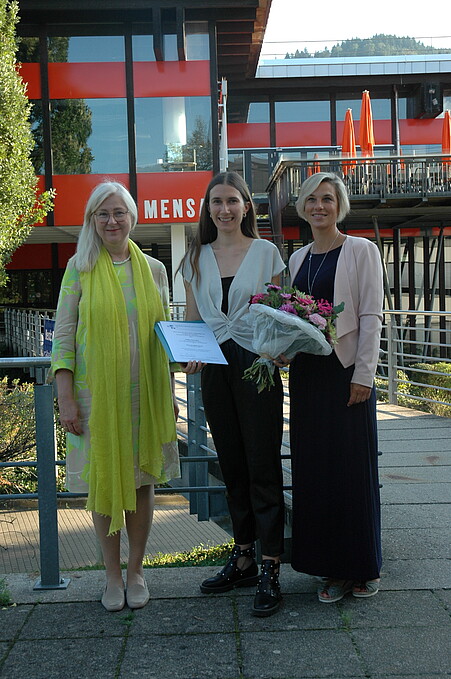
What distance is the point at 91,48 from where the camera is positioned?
64.5 feet

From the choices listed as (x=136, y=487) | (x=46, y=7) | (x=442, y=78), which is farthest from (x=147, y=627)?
(x=442, y=78)

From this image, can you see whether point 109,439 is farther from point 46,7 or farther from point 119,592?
point 46,7

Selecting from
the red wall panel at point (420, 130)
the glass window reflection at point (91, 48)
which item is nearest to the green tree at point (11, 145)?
the glass window reflection at point (91, 48)

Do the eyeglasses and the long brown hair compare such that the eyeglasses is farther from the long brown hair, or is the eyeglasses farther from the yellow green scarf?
the long brown hair

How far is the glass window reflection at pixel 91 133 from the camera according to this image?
19516 millimetres

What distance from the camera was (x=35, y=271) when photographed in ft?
81.6

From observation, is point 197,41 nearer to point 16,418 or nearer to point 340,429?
point 16,418

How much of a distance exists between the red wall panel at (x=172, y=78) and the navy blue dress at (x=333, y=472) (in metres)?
17.3

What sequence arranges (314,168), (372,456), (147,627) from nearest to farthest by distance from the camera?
1. (147,627)
2. (372,456)
3. (314,168)

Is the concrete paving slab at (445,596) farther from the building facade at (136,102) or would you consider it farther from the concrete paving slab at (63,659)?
the building facade at (136,102)

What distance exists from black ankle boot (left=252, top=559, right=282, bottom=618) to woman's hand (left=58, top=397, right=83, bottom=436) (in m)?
0.99

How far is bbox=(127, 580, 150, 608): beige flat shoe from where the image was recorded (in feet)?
10.4

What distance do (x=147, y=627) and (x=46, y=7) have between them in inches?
738

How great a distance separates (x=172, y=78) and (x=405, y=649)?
61.0 ft
